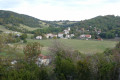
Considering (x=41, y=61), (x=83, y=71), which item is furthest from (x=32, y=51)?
(x=83, y=71)

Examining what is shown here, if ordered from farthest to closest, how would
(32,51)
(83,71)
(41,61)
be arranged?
(41,61)
(32,51)
(83,71)

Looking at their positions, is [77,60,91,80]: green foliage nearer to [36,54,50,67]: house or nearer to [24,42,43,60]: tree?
[36,54,50,67]: house

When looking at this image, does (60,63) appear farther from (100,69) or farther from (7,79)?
(7,79)

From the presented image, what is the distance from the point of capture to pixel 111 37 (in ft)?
99.6

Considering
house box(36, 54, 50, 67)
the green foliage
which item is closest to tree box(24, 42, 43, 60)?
house box(36, 54, 50, 67)

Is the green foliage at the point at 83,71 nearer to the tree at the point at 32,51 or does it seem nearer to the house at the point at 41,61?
the house at the point at 41,61

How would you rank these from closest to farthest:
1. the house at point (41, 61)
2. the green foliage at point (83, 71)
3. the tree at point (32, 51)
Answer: the green foliage at point (83, 71)
the house at point (41, 61)
the tree at point (32, 51)

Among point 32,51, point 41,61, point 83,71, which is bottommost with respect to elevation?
point 41,61

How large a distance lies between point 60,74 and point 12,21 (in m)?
43.7

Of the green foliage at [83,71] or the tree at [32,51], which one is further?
the tree at [32,51]

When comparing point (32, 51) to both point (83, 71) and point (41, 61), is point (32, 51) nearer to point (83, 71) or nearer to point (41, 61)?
point (41, 61)

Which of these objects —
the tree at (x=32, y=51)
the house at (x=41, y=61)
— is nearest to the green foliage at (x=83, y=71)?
the house at (x=41, y=61)

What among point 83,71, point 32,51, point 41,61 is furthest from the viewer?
point 41,61

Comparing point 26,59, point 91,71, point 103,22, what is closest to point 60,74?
point 91,71
